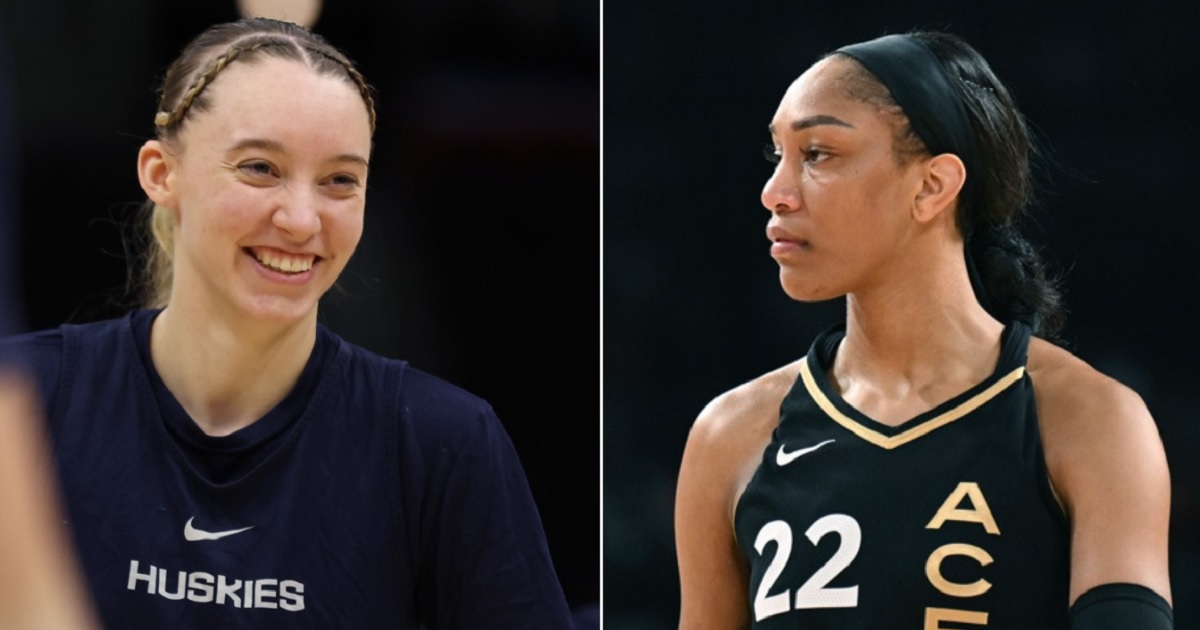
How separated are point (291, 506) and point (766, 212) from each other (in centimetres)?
95

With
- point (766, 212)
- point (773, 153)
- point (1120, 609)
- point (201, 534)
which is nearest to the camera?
point (1120, 609)

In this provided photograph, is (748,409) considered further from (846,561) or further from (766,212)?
(766,212)

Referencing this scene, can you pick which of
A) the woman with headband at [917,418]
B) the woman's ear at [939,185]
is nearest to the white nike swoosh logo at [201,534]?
the woman with headband at [917,418]

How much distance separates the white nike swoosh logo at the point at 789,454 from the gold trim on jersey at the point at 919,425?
0.13 feet

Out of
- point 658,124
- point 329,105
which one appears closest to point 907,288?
point 658,124

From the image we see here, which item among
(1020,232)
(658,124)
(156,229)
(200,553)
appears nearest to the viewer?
(200,553)

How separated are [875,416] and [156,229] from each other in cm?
105

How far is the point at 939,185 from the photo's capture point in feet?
7.23

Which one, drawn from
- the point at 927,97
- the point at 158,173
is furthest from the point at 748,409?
the point at 158,173

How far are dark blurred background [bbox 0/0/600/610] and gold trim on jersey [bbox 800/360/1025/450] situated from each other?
0.41 meters

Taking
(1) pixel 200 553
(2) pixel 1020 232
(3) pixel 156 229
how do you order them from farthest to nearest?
1. (2) pixel 1020 232
2. (3) pixel 156 229
3. (1) pixel 200 553

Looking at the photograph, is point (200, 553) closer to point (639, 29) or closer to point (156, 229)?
point (156, 229)

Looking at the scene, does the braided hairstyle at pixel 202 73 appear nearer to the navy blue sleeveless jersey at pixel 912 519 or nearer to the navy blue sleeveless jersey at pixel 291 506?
the navy blue sleeveless jersey at pixel 291 506

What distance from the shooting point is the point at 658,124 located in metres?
2.72
